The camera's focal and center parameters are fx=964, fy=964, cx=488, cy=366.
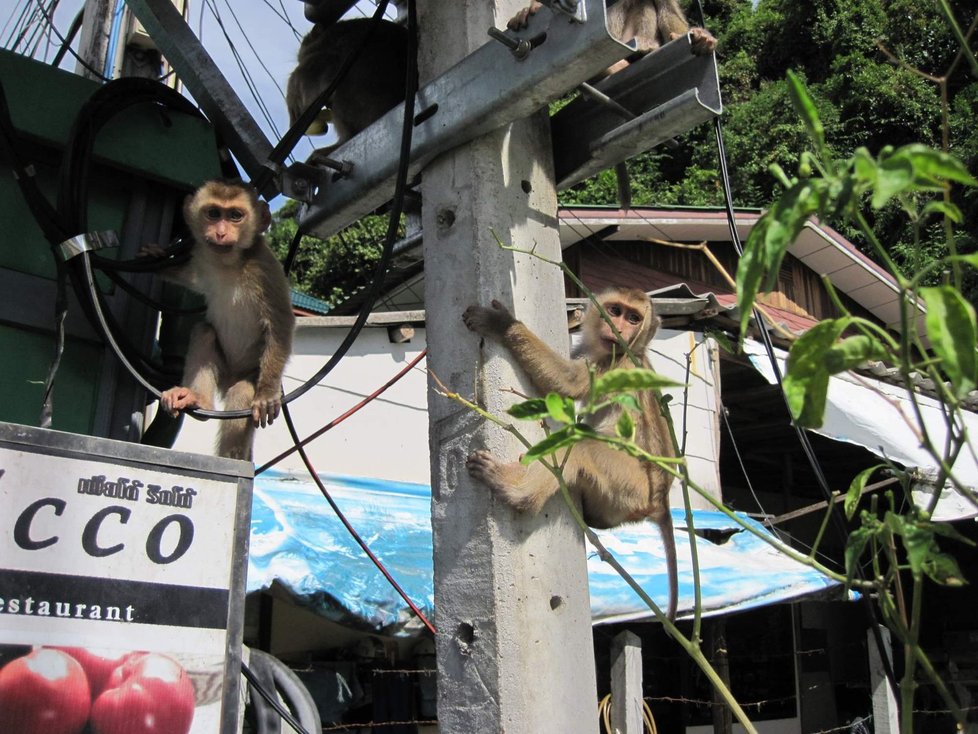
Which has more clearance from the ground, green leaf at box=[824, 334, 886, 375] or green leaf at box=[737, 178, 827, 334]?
green leaf at box=[737, 178, 827, 334]

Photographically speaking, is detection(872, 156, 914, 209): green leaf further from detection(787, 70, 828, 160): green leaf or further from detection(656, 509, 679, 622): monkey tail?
detection(656, 509, 679, 622): monkey tail

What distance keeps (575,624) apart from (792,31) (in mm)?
22074

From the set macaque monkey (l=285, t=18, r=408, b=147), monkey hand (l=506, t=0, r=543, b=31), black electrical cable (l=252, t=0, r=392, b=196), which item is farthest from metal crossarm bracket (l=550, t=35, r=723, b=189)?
macaque monkey (l=285, t=18, r=408, b=147)

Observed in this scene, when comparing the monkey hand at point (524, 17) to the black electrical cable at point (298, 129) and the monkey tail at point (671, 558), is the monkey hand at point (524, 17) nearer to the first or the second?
the black electrical cable at point (298, 129)

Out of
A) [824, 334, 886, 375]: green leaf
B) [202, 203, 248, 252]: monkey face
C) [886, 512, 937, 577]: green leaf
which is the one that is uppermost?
[202, 203, 248, 252]: monkey face

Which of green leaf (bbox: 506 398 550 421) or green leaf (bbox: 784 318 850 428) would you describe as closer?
green leaf (bbox: 784 318 850 428)

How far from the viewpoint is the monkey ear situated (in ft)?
14.2

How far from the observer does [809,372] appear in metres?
1.10

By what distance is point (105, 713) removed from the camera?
2203mm

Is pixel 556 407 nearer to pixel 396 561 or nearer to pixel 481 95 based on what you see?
pixel 481 95

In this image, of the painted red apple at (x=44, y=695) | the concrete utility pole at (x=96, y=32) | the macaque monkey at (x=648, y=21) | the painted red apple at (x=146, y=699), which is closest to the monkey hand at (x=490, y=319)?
the painted red apple at (x=146, y=699)

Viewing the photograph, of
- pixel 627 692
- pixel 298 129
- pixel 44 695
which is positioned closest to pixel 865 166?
pixel 44 695

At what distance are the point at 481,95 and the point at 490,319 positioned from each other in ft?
2.34

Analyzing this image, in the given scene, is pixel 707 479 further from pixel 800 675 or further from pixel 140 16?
pixel 140 16
